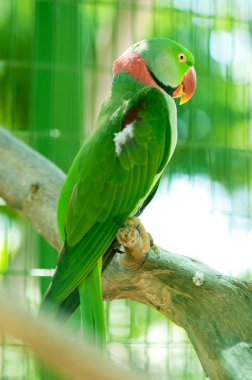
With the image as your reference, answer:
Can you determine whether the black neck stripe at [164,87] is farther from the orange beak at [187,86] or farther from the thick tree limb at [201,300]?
the thick tree limb at [201,300]

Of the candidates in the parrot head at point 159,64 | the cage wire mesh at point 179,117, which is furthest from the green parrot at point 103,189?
the cage wire mesh at point 179,117

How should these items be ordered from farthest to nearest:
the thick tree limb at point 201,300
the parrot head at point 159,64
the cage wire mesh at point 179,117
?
the cage wire mesh at point 179,117, the parrot head at point 159,64, the thick tree limb at point 201,300

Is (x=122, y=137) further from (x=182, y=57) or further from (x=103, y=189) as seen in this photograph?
(x=182, y=57)

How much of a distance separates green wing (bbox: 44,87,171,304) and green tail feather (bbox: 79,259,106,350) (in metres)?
0.02

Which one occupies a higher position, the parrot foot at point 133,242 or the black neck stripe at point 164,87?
the black neck stripe at point 164,87

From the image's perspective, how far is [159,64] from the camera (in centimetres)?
134

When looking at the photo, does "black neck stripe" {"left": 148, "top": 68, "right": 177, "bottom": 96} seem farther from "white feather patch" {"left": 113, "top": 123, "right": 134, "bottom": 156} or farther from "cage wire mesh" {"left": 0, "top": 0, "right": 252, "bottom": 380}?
"cage wire mesh" {"left": 0, "top": 0, "right": 252, "bottom": 380}

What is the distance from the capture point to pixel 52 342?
18cm

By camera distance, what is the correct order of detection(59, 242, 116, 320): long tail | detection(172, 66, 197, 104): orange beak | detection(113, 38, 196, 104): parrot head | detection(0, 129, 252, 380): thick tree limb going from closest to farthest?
1. detection(0, 129, 252, 380): thick tree limb
2. detection(59, 242, 116, 320): long tail
3. detection(113, 38, 196, 104): parrot head
4. detection(172, 66, 197, 104): orange beak

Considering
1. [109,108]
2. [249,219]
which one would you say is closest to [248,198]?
[249,219]

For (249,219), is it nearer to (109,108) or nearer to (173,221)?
(173,221)

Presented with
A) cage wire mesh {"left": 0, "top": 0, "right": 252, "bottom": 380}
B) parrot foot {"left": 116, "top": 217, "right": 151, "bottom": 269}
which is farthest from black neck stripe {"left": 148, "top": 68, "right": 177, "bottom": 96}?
cage wire mesh {"left": 0, "top": 0, "right": 252, "bottom": 380}

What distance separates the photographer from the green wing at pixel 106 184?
44.7 inches

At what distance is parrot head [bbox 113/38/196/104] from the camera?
1316 mm
